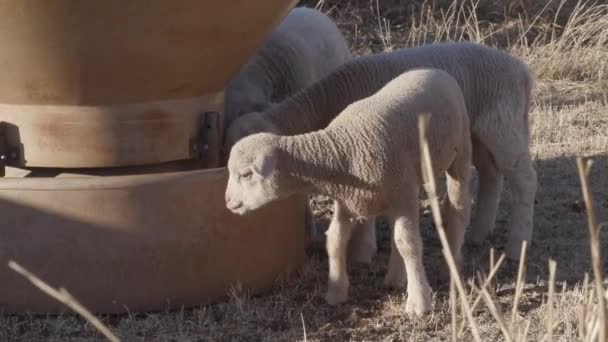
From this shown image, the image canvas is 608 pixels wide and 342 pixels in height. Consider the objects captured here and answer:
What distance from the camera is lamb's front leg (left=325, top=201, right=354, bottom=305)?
4000 millimetres

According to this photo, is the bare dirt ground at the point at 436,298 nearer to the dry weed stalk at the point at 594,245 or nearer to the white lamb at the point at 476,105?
the dry weed stalk at the point at 594,245

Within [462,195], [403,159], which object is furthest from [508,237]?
[403,159]

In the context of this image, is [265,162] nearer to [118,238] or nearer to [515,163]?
Result: [118,238]

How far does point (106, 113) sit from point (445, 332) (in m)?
1.50

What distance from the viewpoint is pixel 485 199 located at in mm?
5070

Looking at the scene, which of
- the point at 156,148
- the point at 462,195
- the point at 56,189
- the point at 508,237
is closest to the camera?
the point at 56,189

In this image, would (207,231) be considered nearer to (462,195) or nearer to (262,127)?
(262,127)

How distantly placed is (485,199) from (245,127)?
1.45m

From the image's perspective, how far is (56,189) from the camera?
369cm

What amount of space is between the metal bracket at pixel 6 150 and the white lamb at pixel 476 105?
90cm

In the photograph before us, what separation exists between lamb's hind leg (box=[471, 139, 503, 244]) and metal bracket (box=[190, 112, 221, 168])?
146 centimetres

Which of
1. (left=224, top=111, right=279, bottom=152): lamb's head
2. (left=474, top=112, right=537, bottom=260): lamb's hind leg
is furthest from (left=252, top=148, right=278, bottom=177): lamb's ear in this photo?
(left=474, top=112, right=537, bottom=260): lamb's hind leg

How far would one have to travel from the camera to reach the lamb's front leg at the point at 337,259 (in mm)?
4000

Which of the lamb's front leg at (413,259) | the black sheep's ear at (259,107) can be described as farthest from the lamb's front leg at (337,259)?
the black sheep's ear at (259,107)
